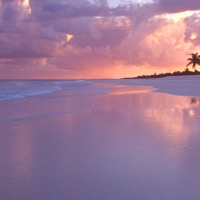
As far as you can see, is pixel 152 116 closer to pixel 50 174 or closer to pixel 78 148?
pixel 78 148

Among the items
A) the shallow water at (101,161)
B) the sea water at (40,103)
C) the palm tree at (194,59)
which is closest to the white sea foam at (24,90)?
the sea water at (40,103)

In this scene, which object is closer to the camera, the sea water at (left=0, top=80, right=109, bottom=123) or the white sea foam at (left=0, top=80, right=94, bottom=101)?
the sea water at (left=0, top=80, right=109, bottom=123)

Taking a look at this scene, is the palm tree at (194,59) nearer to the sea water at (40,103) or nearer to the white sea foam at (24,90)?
the white sea foam at (24,90)

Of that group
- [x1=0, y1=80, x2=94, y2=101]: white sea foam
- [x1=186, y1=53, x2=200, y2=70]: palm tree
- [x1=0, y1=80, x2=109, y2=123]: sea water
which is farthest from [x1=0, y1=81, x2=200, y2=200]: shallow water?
[x1=186, y1=53, x2=200, y2=70]: palm tree

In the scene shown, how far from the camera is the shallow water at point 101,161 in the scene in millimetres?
3436

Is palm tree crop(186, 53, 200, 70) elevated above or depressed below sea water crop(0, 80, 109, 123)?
above

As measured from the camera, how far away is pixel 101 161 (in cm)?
460

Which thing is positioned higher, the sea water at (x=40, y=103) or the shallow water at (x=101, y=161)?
the sea water at (x=40, y=103)

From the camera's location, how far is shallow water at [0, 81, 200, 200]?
3.44 m

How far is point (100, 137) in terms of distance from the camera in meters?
6.38

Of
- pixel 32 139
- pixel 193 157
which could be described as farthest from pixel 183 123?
pixel 32 139

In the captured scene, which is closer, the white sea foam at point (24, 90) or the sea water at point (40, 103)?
the sea water at point (40, 103)

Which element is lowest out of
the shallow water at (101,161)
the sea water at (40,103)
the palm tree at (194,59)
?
the shallow water at (101,161)

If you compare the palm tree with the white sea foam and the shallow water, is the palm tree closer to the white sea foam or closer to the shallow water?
the white sea foam
